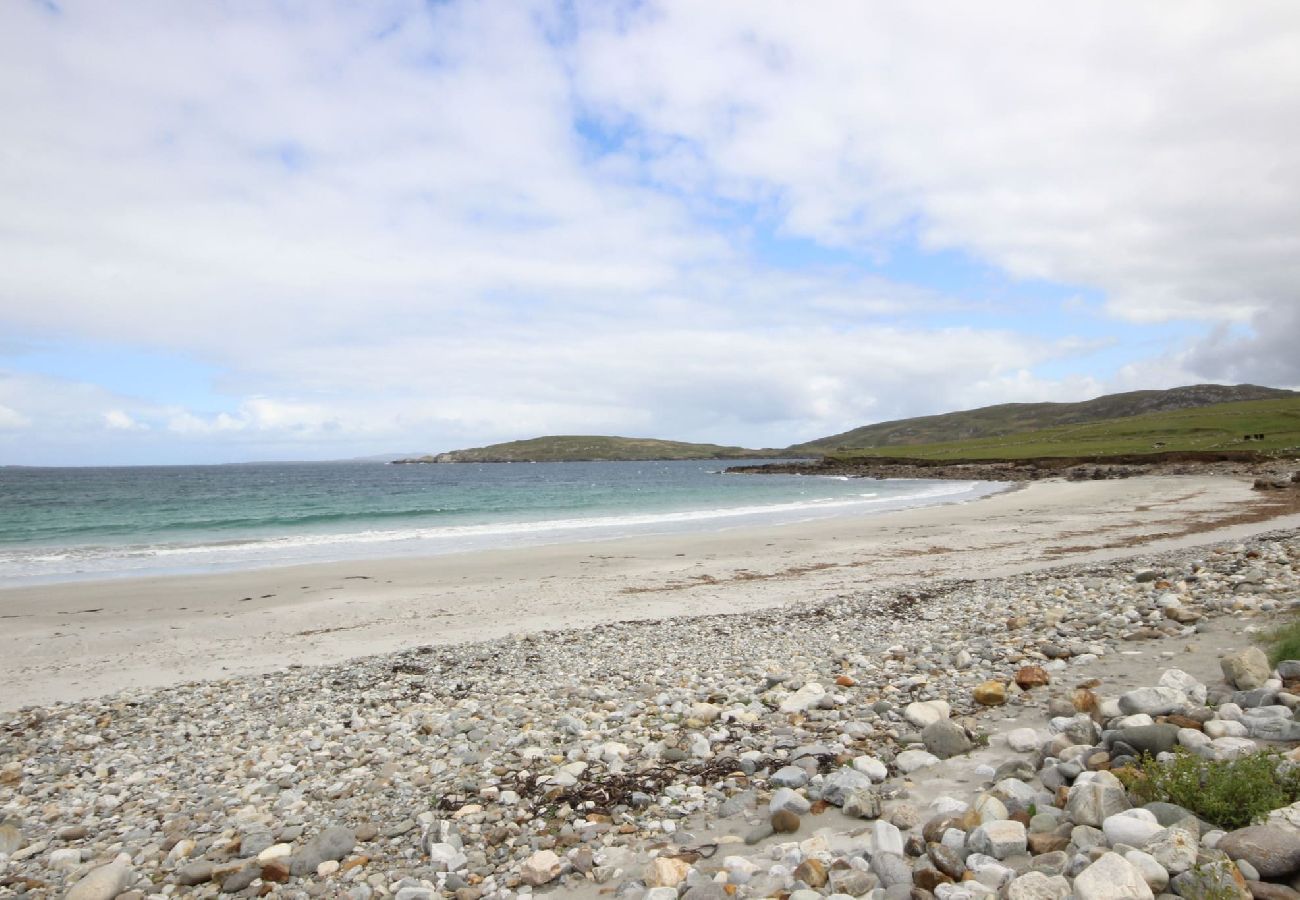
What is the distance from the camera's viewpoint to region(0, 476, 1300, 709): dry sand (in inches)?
634

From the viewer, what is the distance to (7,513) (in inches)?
2544

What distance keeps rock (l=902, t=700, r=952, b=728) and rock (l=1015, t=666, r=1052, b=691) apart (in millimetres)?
1293

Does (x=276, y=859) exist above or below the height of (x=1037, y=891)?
below

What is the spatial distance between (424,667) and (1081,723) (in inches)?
413

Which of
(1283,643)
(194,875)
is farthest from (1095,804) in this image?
(194,875)

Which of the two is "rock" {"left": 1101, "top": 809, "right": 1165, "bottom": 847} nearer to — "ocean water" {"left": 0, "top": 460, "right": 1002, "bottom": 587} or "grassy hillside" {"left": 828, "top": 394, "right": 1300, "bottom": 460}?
"ocean water" {"left": 0, "top": 460, "right": 1002, "bottom": 587}

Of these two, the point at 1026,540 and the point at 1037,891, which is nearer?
the point at 1037,891

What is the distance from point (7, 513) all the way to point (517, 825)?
81.6 meters

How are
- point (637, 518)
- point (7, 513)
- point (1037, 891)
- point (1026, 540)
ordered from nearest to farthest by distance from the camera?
1. point (1037, 891)
2. point (1026, 540)
3. point (637, 518)
4. point (7, 513)

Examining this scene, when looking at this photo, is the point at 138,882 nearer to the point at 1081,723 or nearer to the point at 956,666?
the point at 1081,723

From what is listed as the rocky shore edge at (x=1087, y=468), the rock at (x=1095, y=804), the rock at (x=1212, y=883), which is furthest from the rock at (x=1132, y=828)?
the rocky shore edge at (x=1087, y=468)

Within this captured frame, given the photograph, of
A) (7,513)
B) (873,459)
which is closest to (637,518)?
(7,513)

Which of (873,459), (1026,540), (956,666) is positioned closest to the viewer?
(956,666)

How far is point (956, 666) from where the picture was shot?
10.2m
